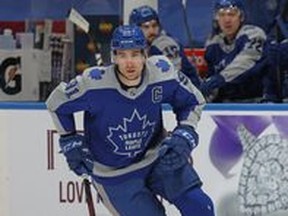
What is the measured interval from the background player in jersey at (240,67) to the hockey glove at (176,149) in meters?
1.21

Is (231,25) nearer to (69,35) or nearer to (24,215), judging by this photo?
(24,215)

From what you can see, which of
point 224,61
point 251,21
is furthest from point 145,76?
point 251,21

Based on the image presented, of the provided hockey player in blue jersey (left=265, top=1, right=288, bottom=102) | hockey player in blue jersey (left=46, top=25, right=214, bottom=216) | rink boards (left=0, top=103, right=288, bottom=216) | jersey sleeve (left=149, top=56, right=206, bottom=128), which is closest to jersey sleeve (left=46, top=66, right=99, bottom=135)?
hockey player in blue jersey (left=46, top=25, right=214, bottom=216)

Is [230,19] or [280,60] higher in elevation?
[230,19]

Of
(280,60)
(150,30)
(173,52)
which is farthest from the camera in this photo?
(173,52)

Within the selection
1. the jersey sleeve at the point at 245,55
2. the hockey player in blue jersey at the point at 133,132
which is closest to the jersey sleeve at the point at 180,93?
the hockey player in blue jersey at the point at 133,132

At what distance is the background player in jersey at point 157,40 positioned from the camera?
588cm

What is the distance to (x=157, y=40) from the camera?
19.5 feet

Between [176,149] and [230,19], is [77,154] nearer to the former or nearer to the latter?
[176,149]

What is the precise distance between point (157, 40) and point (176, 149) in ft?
4.81

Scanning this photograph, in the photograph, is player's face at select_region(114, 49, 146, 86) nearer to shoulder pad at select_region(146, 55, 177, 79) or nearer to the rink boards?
shoulder pad at select_region(146, 55, 177, 79)

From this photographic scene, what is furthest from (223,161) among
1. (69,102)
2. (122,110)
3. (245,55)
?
(69,102)

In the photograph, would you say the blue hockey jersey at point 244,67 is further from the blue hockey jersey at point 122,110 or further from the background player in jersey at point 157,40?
the blue hockey jersey at point 122,110

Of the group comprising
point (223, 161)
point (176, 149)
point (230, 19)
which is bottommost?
point (223, 161)
